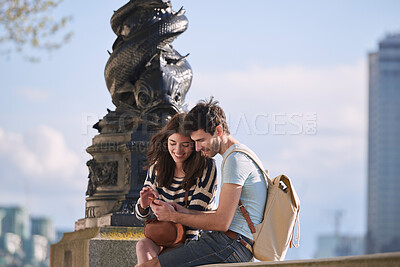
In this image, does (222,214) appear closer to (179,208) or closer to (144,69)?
(179,208)

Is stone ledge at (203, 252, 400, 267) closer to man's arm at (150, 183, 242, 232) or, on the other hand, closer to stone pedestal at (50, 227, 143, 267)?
man's arm at (150, 183, 242, 232)

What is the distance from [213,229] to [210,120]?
72cm

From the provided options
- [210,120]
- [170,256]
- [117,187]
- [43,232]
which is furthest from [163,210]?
[43,232]

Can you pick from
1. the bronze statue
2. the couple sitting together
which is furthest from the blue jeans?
the bronze statue

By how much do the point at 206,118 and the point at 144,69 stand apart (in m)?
3.74

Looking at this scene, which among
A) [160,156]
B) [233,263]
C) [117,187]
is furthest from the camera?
[117,187]

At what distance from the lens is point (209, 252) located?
19.5 ft

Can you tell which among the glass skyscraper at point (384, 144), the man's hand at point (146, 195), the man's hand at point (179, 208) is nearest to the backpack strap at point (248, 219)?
the man's hand at point (179, 208)

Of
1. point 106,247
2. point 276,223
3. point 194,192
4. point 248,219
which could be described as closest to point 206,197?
point 194,192

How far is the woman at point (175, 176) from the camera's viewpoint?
633 centimetres

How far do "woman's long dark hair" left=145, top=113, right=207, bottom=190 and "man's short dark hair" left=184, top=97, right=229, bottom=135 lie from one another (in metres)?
0.20

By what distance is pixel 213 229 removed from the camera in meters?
5.93

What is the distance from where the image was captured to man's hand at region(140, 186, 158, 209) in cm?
631

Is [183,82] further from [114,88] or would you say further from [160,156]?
[160,156]
